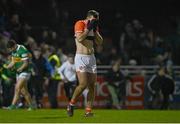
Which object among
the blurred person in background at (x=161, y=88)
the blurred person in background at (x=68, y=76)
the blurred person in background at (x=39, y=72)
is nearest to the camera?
the blurred person in background at (x=68, y=76)

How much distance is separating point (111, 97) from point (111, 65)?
1367mm

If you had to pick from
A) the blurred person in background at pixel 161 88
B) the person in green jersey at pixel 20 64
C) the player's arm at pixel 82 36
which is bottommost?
the blurred person in background at pixel 161 88

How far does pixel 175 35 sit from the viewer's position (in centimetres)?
3177

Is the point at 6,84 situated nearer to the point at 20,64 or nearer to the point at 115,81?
the point at 20,64

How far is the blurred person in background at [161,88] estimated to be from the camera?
2697 centimetres

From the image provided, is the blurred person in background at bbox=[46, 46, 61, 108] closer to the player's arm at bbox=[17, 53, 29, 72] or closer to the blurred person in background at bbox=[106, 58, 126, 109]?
the blurred person in background at bbox=[106, 58, 126, 109]

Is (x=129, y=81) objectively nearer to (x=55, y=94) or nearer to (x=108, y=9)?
(x=55, y=94)

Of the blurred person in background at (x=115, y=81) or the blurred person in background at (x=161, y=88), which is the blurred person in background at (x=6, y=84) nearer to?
the blurred person in background at (x=115, y=81)

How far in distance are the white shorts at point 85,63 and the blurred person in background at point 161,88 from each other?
9.28m

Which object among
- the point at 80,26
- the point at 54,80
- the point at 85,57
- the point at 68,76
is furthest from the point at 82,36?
the point at 54,80

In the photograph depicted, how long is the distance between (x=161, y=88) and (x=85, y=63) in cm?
961

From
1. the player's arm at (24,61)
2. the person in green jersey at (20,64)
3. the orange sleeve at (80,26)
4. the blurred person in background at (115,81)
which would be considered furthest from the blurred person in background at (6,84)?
the orange sleeve at (80,26)

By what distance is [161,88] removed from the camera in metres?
27.1

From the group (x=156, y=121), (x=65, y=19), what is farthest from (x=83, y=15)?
(x=156, y=121)
